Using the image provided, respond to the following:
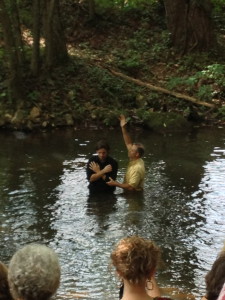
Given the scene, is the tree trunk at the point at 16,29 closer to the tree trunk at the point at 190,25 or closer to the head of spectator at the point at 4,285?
the tree trunk at the point at 190,25

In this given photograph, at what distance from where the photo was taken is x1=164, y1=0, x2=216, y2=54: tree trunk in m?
24.9

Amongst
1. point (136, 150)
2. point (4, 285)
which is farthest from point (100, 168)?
point (4, 285)

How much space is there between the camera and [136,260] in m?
3.94

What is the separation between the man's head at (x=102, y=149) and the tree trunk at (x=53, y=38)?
10.7 metres

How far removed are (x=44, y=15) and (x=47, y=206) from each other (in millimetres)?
11818

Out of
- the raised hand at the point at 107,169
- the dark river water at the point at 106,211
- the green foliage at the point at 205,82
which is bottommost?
the dark river water at the point at 106,211

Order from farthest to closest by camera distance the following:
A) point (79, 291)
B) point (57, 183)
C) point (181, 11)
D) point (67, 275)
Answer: point (181, 11) < point (57, 183) < point (67, 275) < point (79, 291)

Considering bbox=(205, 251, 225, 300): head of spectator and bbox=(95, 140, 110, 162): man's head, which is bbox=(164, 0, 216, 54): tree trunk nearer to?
bbox=(95, 140, 110, 162): man's head

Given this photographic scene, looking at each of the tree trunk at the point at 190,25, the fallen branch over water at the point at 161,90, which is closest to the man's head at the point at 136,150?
the fallen branch over water at the point at 161,90

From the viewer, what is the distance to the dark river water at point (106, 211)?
8227mm

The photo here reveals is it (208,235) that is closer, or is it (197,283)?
(197,283)

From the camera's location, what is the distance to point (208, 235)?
959 centimetres

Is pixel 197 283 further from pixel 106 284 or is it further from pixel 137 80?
pixel 137 80

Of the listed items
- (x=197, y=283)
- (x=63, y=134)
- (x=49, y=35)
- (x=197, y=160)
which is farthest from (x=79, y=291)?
(x=49, y=35)
